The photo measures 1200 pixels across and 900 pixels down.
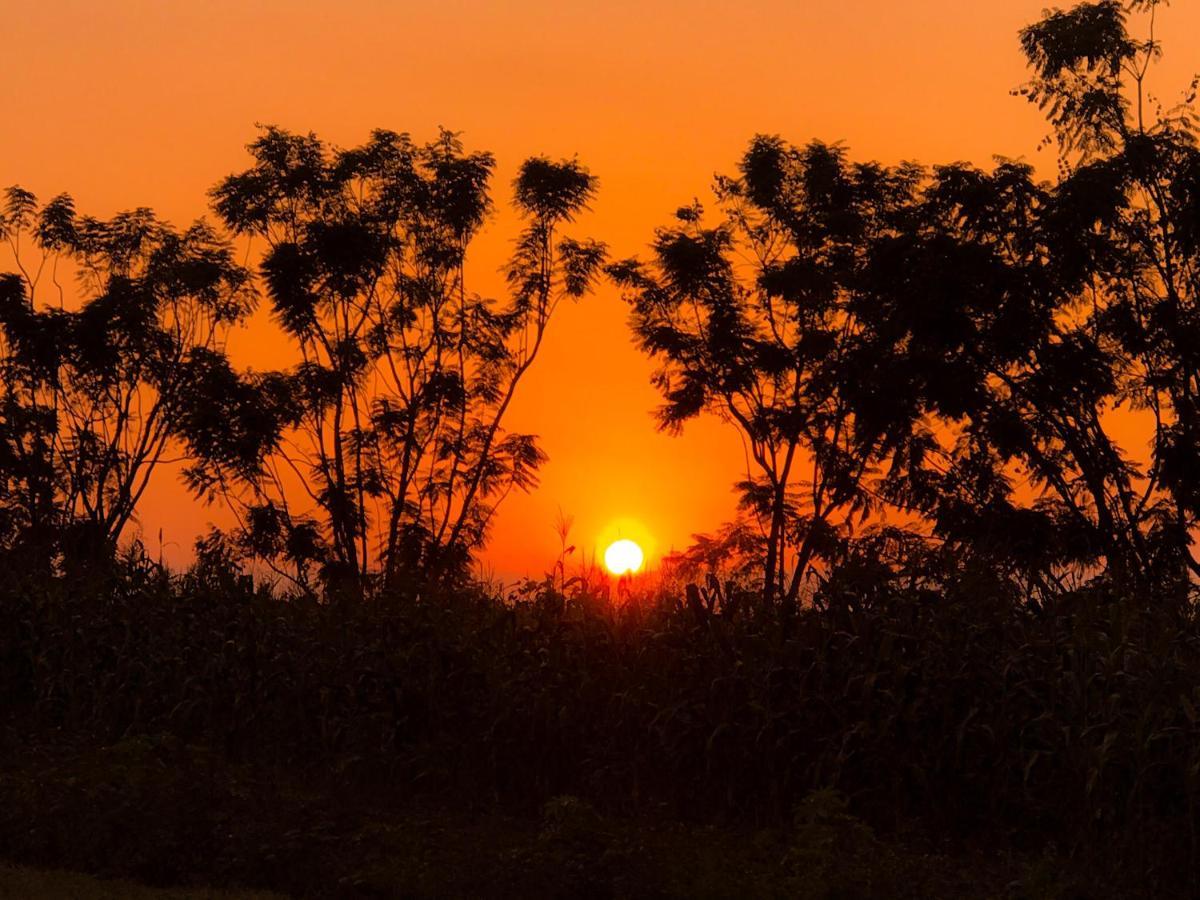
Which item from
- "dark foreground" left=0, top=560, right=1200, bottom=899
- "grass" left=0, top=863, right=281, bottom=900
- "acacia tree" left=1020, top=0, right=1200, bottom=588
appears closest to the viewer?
"grass" left=0, top=863, right=281, bottom=900

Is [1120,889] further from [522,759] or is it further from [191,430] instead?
[191,430]

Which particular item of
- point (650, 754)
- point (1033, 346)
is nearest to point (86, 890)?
point (650, 754)

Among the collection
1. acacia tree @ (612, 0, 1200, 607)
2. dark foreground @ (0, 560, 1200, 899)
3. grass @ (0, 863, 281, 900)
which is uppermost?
acacia tree @ (612, 0, 1200, 607)

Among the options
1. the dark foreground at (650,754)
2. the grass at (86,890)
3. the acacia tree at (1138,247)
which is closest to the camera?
the grass at (86,890)


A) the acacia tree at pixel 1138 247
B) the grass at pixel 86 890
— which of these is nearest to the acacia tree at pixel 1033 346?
the acacia tree at pixel 1138 247

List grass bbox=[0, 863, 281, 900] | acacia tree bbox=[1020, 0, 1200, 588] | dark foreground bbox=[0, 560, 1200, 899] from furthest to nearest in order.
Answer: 1. acacia tree bbox=[1020, 0, 1200, 588]
2. dark foreground bbox=[0, 560, 1200, 899]
3. grass bbox=[0, 863, 281, 900]

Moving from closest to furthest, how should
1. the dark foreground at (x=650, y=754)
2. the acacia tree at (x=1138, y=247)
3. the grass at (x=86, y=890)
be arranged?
the grass at (x=86, y=890)
the dark foreground at (x=650, y=754)
the acacia tree at (x=1138, y=247)

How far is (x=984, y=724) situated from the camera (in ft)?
35.5

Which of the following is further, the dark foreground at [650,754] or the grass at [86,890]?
the dark foreground at [650,754]

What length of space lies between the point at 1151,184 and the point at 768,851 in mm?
24361

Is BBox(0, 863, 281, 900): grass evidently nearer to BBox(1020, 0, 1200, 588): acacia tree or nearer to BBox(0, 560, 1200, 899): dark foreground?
BBox(0, 560, 1200, 899): dark foreground

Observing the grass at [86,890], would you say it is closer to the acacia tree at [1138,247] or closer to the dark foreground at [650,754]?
the dark foreground at [650,754]

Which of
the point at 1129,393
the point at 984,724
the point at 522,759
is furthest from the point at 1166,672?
the point at 1129,393

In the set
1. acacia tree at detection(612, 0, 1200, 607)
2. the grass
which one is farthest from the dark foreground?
acacia tree at detection(612, 0, 1200, 607)
